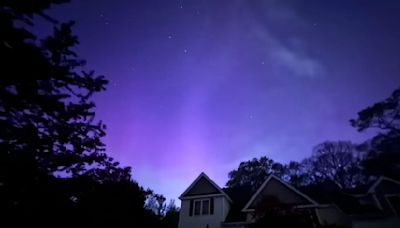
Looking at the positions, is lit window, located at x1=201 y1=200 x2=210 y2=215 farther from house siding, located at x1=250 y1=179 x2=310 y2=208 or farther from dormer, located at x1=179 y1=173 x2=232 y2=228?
house siding, located at x1=250 y1=179 x2=310 y2=208

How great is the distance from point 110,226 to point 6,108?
5194 millimetres

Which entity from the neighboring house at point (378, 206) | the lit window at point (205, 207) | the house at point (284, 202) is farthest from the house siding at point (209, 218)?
the neighboring house at point (378, 206)

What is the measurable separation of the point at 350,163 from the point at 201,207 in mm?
29170

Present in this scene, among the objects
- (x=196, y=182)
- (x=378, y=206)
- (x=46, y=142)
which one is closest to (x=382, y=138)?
(x=378, y=206)

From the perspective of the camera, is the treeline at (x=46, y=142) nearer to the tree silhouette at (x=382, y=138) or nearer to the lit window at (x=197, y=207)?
the lit window at (x=197, y=207)

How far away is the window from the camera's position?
72.2 ft

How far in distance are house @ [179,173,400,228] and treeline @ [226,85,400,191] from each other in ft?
8.38

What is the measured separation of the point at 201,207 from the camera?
882 inches

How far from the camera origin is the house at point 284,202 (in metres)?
18.6

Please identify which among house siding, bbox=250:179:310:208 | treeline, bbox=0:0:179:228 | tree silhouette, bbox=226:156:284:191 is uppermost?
tree silhouette, bbox=226:156:284:191

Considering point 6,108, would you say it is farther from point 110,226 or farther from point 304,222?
point 304,222

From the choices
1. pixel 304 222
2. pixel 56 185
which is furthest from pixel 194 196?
pixel 56 185

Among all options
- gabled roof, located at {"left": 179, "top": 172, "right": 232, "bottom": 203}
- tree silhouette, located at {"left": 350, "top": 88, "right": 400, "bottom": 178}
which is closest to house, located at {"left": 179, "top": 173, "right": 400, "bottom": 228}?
gabled roof, located at {"left": 179, "top": 172, "right": 232, "bottom": 203}

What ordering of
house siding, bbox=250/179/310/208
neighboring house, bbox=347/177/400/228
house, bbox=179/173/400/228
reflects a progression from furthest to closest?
house siding, bbox=250/179/310/208
house, bbox=179/173/400/228
neighboring house, bbox=347/177/400/228
